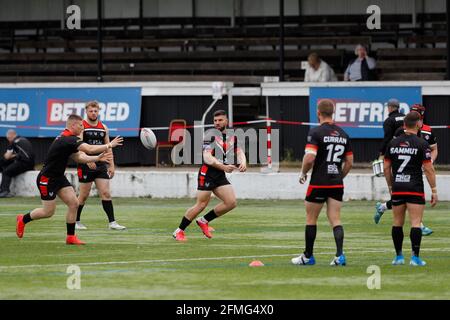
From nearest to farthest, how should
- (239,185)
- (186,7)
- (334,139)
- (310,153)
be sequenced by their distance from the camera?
1. (310,153)
2. (334,139)
3. (239,185)
4. (186,7)

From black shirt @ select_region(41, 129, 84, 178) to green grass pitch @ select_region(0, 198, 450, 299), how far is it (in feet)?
3.55

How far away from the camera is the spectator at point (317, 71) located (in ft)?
101

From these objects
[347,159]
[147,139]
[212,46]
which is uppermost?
[212,46]

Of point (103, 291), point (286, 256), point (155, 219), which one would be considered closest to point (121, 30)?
point (155, 219)

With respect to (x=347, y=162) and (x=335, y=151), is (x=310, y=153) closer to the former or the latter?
(x=335, y=151)

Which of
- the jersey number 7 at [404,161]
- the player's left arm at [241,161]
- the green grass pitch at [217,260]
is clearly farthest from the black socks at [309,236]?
the player's left arm at [241,161]

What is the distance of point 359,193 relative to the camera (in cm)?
2720

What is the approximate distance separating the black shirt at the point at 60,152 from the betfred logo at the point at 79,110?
14233mm

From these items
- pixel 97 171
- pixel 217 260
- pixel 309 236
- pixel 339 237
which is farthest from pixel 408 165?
pixel 97 171

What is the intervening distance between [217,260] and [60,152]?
3308 mm

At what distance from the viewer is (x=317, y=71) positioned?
30969 mm

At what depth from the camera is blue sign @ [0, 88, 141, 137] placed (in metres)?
32.2

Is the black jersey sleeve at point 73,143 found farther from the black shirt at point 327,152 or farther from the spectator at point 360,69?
the spectator at point 360,69
